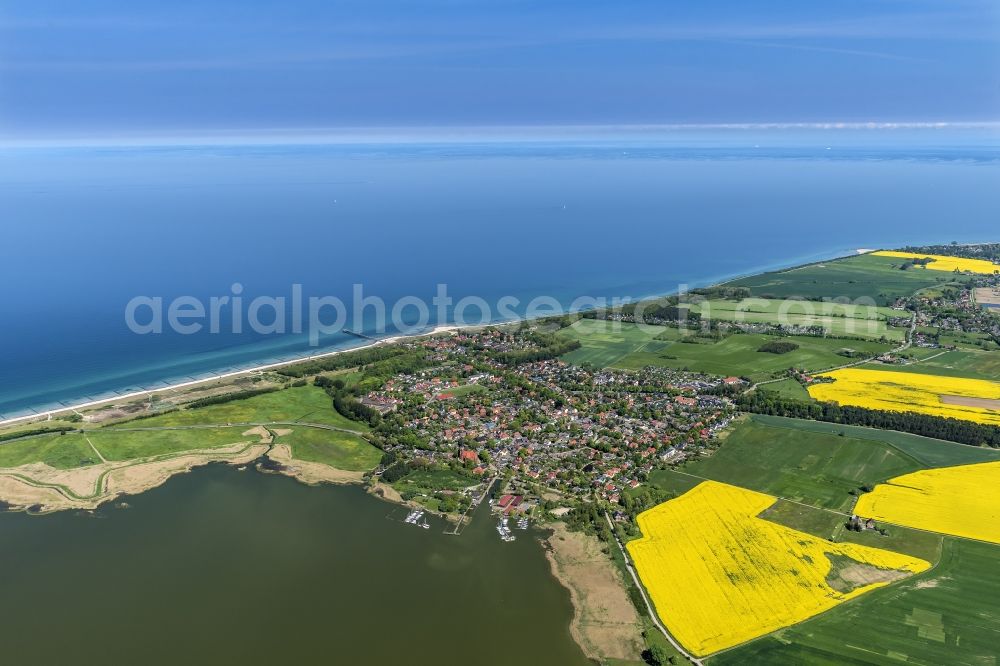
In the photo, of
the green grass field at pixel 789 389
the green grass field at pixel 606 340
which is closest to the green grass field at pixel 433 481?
the green grass field at pixel 606 340

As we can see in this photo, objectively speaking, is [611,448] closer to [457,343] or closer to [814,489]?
[814,489]

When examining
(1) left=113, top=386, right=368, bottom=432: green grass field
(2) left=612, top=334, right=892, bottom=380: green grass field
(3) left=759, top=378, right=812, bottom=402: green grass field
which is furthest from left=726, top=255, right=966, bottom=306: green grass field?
(1) left=113, top=386, right=368, bottom=432: green grass field

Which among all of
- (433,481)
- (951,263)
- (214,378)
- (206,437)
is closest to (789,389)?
(433,481)

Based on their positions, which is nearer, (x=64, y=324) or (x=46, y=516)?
(x=46, y=516)

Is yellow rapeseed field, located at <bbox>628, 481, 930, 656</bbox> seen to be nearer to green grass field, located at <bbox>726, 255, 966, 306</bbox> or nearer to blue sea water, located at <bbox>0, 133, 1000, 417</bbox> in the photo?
blue sea water, located at <bbox>0, 133, 1000, 417</bbox>

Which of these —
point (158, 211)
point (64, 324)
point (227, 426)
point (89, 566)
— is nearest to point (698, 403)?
point (227, 426)

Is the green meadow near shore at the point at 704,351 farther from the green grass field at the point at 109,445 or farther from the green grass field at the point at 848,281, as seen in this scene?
the green grass field at the point at 109,445
